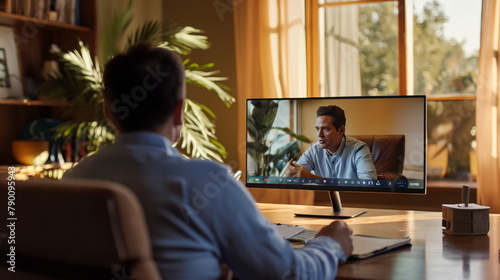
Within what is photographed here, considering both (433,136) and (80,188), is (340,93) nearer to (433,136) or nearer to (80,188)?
(433,136)

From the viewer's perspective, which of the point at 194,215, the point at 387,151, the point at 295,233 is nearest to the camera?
the point at 194,215

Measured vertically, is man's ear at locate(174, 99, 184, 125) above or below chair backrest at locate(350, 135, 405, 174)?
above

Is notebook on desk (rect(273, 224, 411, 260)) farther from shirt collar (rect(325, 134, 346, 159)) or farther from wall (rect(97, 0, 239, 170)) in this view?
wall (rect(97, 0, 239, 170))

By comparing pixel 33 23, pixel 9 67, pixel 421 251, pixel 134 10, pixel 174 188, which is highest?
pixel 134 10

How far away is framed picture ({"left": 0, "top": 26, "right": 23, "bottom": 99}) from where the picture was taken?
3.86 meters

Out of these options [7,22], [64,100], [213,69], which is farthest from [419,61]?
[7,22]

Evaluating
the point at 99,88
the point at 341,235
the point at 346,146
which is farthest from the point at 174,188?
the point at 99,88

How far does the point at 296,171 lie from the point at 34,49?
2505 mm

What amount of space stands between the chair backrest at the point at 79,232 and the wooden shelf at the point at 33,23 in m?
2.90

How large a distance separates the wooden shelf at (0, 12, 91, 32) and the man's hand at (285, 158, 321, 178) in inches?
84.7

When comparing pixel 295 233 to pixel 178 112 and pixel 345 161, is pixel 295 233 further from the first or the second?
pixel 178 112

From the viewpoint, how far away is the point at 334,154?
2301mm

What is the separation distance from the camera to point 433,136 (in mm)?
4105

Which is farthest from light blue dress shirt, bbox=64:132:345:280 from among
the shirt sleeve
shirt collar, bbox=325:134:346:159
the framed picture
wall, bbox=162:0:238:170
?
wall, bbox=162:0:238:170
